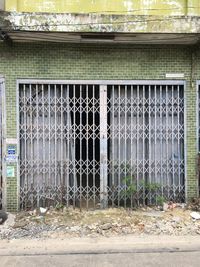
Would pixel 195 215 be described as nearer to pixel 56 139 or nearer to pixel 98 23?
pixel 56 139

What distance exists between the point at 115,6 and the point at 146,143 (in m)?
2.76

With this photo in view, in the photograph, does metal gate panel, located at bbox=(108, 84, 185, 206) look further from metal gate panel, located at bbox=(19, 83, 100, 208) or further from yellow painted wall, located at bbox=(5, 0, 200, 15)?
yellow painted wall, located at bbox=(5, 0, 200, 15)

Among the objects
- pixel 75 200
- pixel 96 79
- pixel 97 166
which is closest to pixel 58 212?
pixel 75 200

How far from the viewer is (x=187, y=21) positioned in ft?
25.7

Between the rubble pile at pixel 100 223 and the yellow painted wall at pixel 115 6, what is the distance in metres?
3.82

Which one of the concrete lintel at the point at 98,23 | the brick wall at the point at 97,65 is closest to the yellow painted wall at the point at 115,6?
the concrete lintel at the point at 98,23

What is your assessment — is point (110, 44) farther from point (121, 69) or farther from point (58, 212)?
point (58, 212)

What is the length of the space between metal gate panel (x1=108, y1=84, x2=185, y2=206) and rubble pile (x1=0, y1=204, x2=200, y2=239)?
0.40 metres

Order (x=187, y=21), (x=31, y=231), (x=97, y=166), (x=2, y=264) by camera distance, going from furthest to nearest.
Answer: (x=97, y=166)
(x=187, y=21)
(x=31, y=231)
(x=2, y=264)

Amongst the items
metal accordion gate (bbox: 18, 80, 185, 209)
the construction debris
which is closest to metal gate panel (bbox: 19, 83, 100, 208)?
metal accordion gate (bbox: 18, 80, 185, 209)

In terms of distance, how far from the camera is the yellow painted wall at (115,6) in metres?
8.11

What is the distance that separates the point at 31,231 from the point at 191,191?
3311 mm

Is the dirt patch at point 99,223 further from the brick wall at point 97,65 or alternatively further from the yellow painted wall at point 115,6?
the yellow painted wall at point 115,6

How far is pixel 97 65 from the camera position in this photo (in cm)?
824
